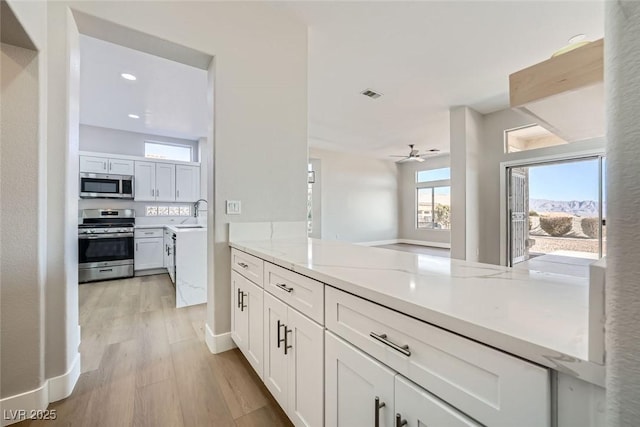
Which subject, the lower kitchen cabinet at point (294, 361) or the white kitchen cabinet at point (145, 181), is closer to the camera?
the lower kitchen cabinet at point (294, 361)

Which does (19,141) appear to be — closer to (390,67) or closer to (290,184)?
(290,184)

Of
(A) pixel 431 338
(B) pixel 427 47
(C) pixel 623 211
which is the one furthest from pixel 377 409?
(B) pixel 427 47

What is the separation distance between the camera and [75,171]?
1.79 m

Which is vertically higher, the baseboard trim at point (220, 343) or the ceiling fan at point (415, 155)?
the ceiling fan at point (415, 155)

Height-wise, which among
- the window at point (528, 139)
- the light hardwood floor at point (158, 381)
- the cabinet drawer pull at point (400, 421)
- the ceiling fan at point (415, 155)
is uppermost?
the ceiling fan at point (415, 155)

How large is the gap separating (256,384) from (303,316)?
0.94 m

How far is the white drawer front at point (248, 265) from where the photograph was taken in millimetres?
1597

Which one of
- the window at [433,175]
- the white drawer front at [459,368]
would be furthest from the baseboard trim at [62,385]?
the window at [433,175]

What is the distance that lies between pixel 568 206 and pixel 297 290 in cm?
481

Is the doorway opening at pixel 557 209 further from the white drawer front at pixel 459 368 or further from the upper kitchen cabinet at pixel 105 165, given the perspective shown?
the upper kitchen cabinet at pixel 105 165

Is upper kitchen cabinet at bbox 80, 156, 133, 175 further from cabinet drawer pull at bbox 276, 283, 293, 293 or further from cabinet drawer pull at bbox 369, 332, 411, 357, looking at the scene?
cabinet drawer pull at bbox 369, 332, 411, 357

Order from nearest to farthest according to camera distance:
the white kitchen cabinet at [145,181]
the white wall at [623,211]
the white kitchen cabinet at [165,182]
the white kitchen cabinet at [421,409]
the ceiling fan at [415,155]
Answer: the white wall at [623,211] < the white kitchen cabinet at [421,409] < the white kitchen cabinet at [145,181] < the white kitchen cabinet at [165,182] < the ceiling fan at [415,155]

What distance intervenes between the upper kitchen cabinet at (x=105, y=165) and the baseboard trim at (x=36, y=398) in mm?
4061

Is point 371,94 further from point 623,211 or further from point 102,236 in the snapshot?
point 102,236
